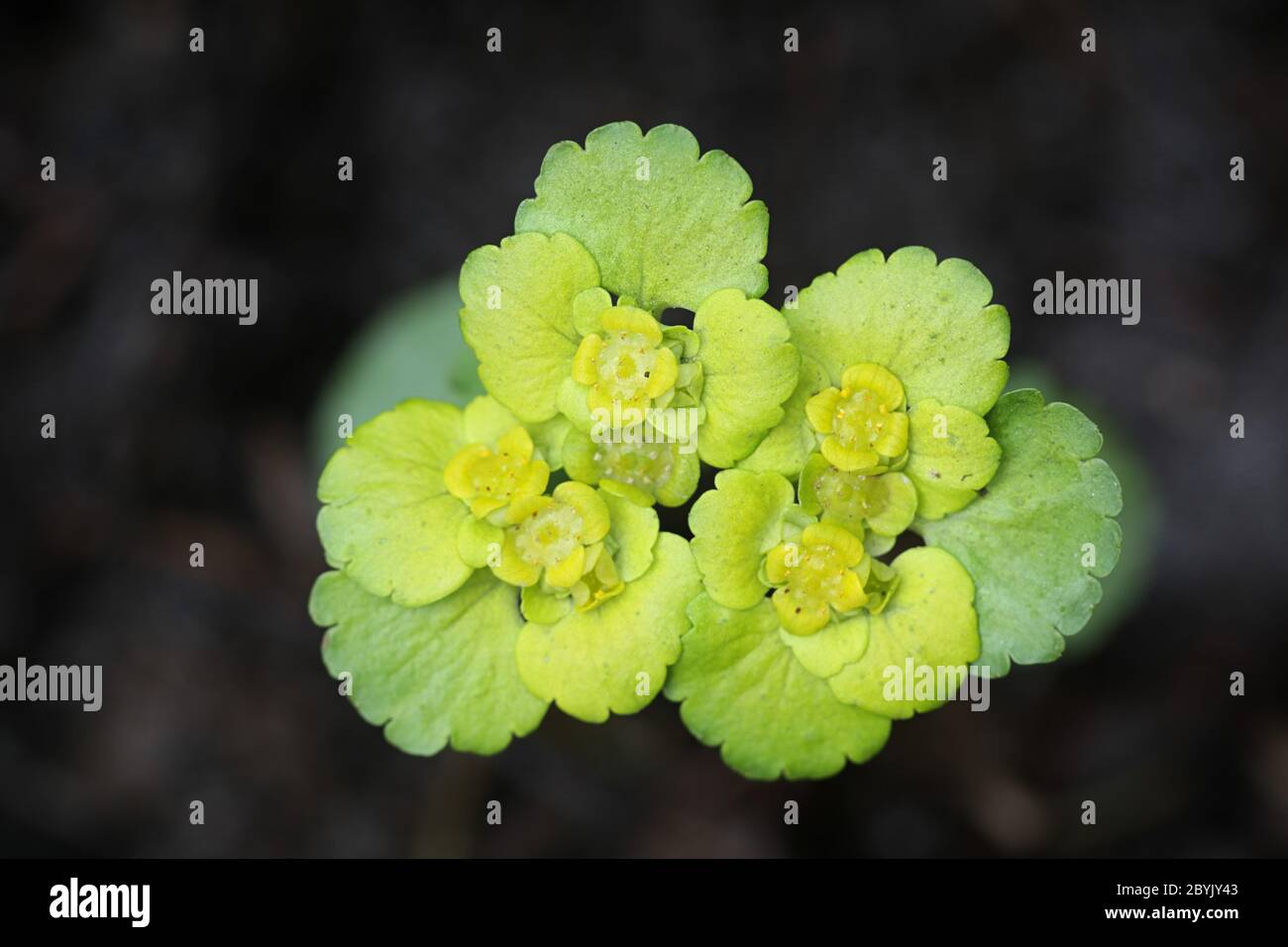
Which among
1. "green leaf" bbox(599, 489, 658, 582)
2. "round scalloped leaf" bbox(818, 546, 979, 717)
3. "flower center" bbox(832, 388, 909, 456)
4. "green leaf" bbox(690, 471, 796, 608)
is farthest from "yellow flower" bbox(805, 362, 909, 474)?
"green leaf" bbox(599, 489, 658, 582)

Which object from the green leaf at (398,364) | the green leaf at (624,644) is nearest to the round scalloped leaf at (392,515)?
the green leaf at (624,644)

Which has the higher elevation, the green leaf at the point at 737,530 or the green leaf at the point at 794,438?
the green leaf at the point at 794,438

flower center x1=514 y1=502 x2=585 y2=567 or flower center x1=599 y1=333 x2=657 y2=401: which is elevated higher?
flower center x1=599 y1=333 x2=657 y2=401

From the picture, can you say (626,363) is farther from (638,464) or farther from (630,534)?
(630,534)

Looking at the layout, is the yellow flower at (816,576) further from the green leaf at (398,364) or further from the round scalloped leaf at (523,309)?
the green leaf at (398,364)

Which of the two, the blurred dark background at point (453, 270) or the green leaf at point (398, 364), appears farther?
the blurred dark background at point (453, 270)

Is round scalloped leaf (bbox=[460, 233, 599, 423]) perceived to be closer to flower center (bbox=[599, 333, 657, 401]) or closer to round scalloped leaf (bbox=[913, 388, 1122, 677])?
flower center (bbox=[599, 333, 657, 401])

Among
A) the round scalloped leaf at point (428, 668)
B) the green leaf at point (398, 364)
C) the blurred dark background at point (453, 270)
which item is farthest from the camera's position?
the blurred dark background at point (453, 270)

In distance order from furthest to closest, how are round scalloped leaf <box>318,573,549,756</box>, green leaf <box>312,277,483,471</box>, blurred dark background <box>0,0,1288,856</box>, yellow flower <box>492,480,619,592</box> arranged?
1. blurred dark background <box>0,0,1288,856</box>
2. green leaf <box>312,277,483,471</box>
3. round scalloped leaf <box>318,573,549,756</box>
4. yellow flower <box>492,480,619,592</box>
